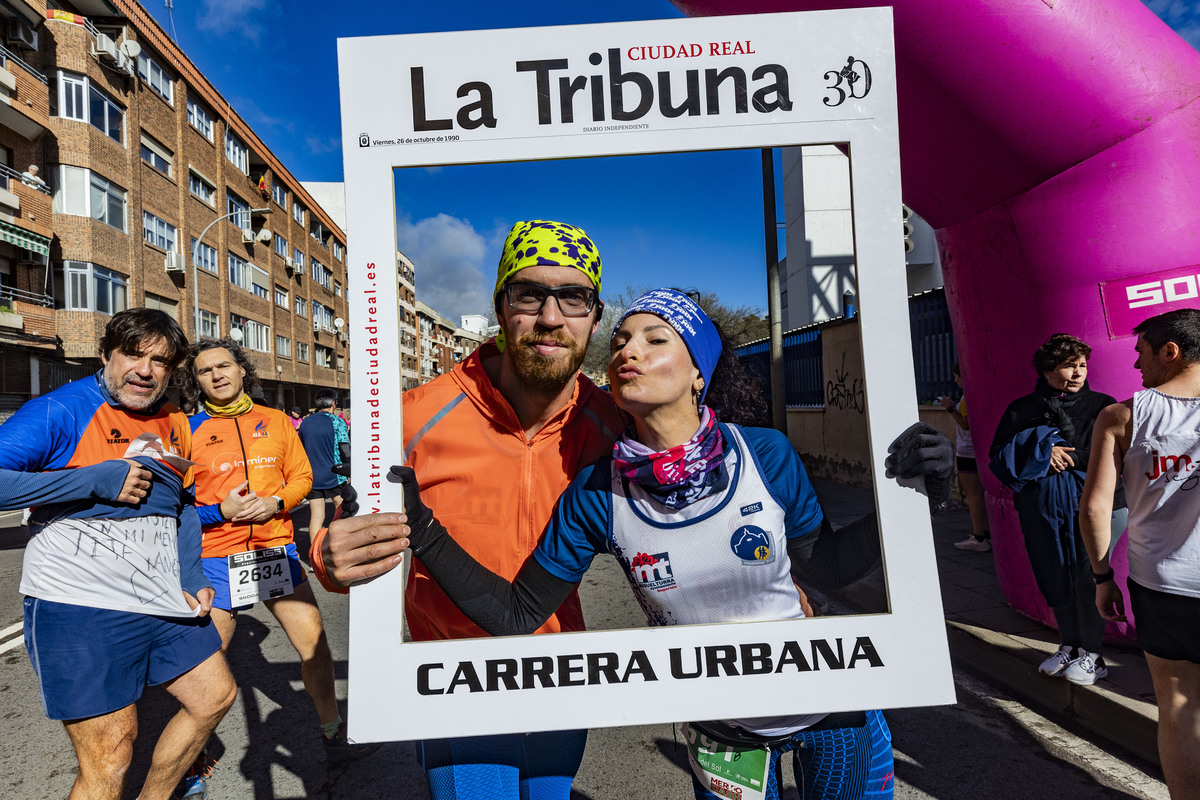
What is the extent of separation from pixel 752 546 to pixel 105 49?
27.2 metres

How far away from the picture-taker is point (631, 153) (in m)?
1.38

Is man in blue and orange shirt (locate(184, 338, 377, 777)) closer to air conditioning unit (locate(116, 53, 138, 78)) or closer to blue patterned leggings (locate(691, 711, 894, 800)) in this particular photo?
blue patterned leggings (locate(691, 711, 894, 800))

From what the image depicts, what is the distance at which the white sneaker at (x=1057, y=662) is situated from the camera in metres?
3.38

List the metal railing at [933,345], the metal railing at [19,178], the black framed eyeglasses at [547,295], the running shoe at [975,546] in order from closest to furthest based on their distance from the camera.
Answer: the black framed eyeglasses at [547,295]
the running shoe at [975,546]
the metal railing at [933,345]
the metal railing at [19,178]

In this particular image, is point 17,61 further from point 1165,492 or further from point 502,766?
point 1165,492

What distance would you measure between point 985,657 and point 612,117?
4.09 meters

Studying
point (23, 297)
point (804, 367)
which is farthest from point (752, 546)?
point (23, 297)

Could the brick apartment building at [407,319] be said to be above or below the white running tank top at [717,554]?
above

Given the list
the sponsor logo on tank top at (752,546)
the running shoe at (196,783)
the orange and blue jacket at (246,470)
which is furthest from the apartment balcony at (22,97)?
the sponsor logo on tank top at (752,546)

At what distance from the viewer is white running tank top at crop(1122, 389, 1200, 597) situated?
211 centimetres

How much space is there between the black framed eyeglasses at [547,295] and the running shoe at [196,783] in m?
2.68

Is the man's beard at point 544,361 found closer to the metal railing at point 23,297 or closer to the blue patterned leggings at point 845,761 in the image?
the blue patterned leggings at point 845,761

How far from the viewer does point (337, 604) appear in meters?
5.92

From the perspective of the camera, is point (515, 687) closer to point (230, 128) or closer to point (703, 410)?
point (703, 410)
